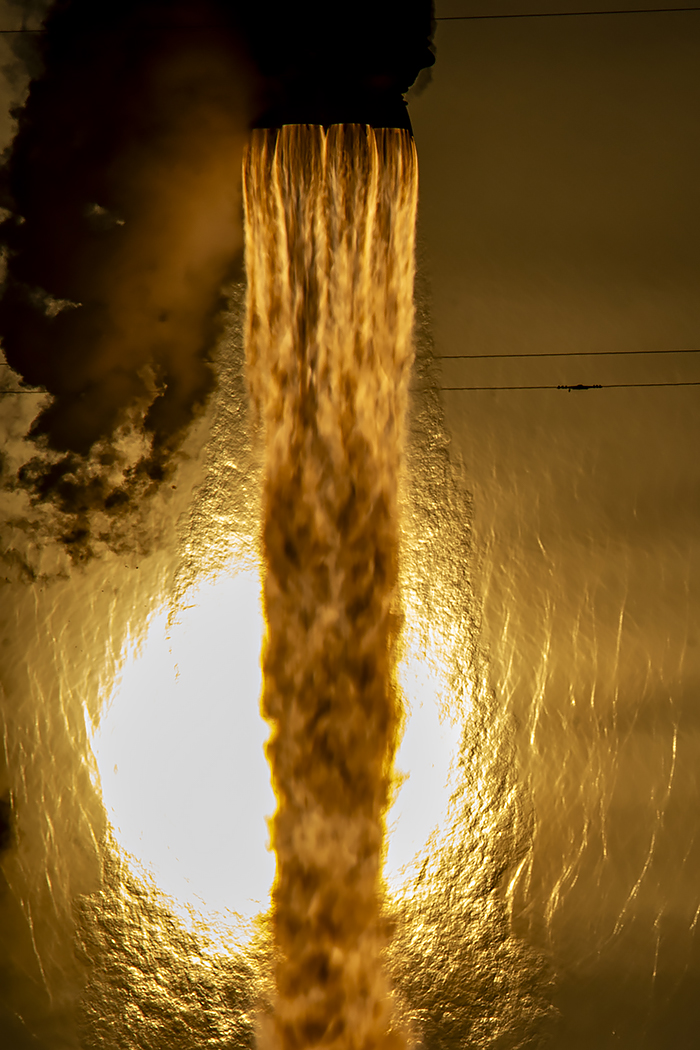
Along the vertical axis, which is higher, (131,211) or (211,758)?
(131,211)

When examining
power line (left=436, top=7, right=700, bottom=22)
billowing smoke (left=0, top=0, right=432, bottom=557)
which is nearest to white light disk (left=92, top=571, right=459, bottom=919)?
billowing smoke (left=0, top=0, right=432, bottom=557)

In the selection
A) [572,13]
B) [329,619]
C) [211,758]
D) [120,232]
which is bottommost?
[211,758]

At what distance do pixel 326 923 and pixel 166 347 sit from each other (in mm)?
803

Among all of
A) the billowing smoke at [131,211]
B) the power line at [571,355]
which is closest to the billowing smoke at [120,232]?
the billowing smoke at [131,211]

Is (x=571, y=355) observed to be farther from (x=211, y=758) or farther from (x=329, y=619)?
(x=211, y=758)

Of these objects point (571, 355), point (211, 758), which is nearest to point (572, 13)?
point (571, 355)

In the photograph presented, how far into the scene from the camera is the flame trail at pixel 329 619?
4.41 ft

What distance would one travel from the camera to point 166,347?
1.36 metres

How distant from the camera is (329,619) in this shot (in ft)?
4.47

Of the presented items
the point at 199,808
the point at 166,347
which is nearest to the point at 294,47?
the point at 166,347

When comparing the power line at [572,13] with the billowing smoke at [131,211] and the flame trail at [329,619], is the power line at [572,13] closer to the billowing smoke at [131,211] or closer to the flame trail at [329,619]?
the billowing smoke at [131,211]

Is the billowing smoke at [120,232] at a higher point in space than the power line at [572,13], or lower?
lower

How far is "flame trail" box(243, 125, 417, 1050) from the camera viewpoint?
1345 mm

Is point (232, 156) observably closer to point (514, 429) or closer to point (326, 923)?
point (514, 429)
